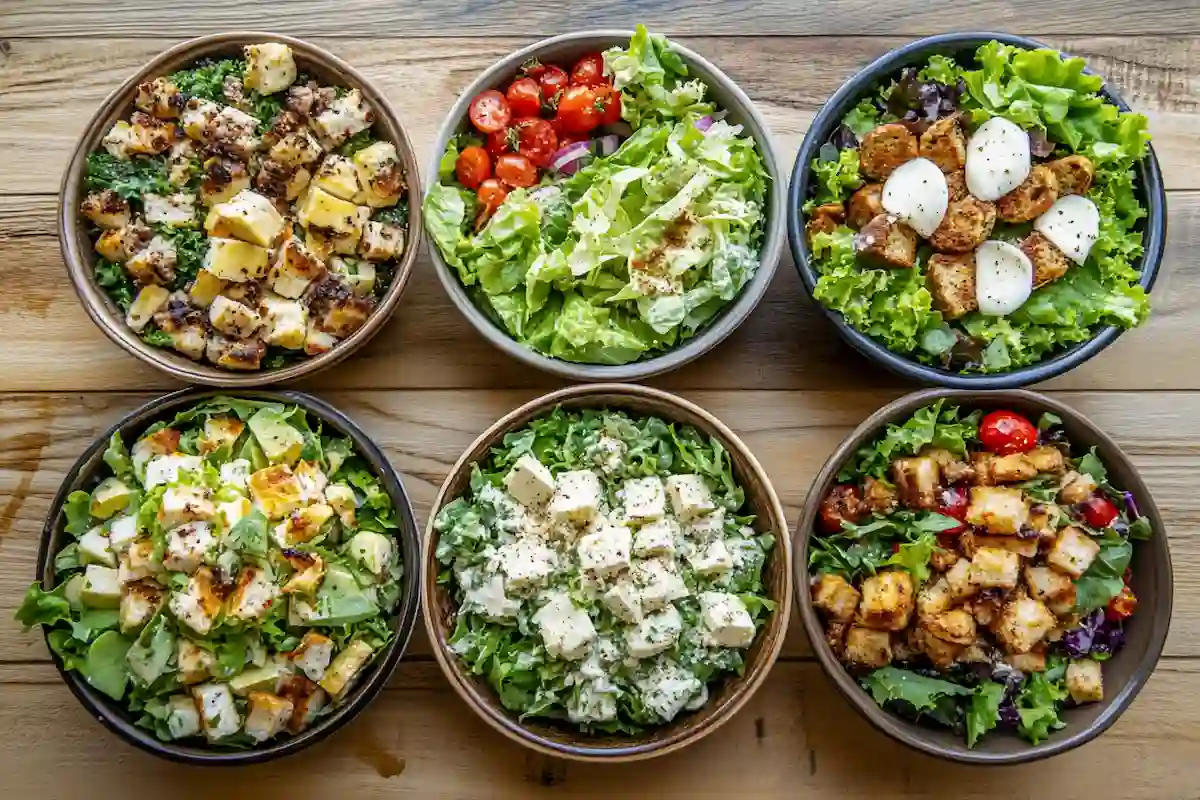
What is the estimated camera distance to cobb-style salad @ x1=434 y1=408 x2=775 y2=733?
86.8 inches

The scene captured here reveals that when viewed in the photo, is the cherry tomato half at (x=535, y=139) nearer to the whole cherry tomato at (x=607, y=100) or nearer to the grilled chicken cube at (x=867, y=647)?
the whole cherry tomato at (x=607, y=100)

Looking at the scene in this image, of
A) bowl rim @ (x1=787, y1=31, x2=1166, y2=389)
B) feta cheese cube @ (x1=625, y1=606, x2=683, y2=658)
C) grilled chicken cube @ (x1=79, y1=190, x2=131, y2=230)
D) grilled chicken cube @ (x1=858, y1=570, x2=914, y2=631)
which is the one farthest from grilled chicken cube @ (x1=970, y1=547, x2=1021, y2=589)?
grilled chicken cube @ (x1=79, y1=190, x2=131, y2=230)

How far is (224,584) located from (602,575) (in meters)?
0.76

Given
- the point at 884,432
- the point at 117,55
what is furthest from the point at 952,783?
the point at 117,55

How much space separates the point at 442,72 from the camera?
2654 mm

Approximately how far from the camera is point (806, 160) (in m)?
2.37

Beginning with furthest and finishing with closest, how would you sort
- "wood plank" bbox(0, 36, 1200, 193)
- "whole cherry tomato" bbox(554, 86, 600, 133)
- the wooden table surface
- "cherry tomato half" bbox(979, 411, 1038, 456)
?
"wood plank" bbox(0, 36, 1200, 193)
the wooden table surface
"whole cherry tomato" bbox(554, 86, 600, 133)
"cherry tomato half" bbox(979, 411, 1038, 456)

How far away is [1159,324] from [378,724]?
2.06 m

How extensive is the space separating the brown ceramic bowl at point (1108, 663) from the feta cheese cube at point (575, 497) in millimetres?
435

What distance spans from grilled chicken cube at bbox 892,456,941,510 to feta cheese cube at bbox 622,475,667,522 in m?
0.49

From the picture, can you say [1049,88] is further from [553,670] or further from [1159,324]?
[553,670]

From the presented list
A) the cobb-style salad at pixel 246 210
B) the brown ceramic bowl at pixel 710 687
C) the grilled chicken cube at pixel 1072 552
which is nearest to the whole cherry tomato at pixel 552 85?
the cobb-style salad at pixel 246 210

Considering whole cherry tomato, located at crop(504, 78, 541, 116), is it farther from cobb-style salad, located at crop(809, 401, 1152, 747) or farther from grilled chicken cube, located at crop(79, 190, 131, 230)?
cobb-style salad, located at crop(809, 401, 1152, 747)

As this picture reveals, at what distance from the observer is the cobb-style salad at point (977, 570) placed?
2219mm
